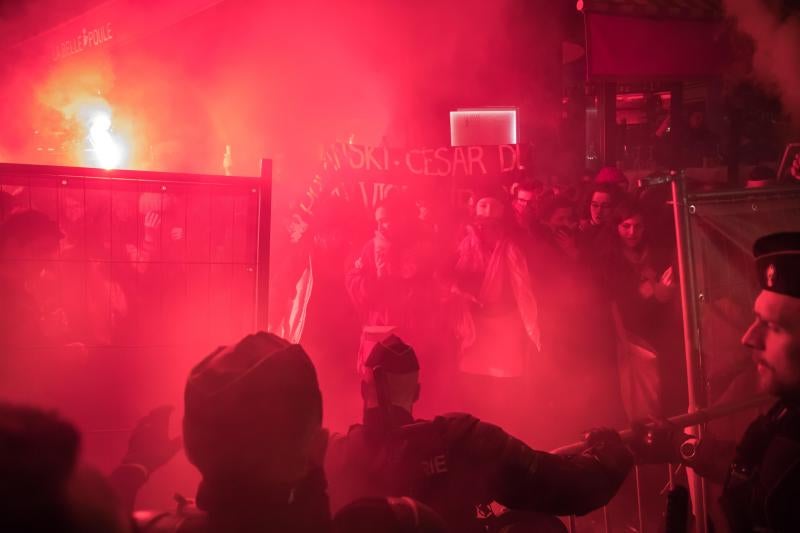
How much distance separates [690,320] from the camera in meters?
3.41

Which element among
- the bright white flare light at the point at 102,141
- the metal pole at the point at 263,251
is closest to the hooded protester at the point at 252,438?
the metal pole at the point at 263,251

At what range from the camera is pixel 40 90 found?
10914 millimetres

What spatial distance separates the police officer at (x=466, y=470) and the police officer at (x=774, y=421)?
0.43 meters

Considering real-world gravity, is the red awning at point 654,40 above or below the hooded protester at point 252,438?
above

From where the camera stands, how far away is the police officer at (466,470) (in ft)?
8.07

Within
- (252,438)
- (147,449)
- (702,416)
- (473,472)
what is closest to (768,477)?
(473,472)

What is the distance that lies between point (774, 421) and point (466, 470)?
998 millimetres

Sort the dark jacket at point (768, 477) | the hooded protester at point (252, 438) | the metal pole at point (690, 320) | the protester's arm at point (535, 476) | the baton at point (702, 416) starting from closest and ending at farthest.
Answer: the hooded protester at point (252, 438) → the dark jacket at point (768, 477) → the protester's arm at point (535, 476) → the baton at point (702, 416) → the metal pole at point (690, 320)

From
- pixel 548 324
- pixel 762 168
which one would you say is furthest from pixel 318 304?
pixel 762 168

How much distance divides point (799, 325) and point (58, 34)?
32.7 ft

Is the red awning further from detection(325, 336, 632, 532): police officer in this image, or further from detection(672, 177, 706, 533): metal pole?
detection(325, 336, 632, 532): police officer

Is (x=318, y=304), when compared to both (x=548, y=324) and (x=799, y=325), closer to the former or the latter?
(x=548, y=324)

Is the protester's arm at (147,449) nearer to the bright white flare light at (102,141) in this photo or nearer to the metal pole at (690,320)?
the metal pole at (690,320)

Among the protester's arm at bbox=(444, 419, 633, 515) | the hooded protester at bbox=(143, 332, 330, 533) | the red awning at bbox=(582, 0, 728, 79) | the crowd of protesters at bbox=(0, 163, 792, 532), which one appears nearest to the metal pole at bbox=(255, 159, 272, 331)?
the crowd of protesters at bbox=(0, 163, 792, 532)
